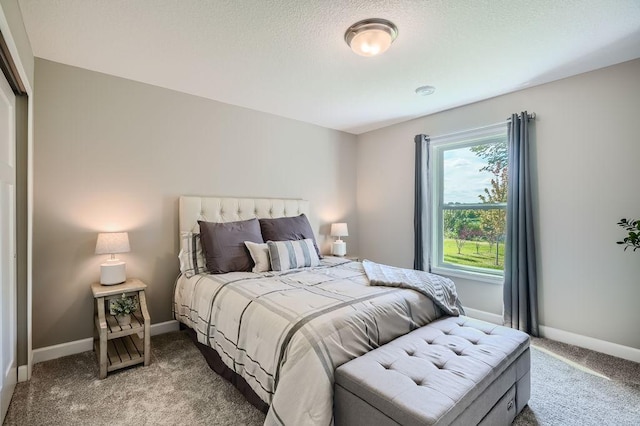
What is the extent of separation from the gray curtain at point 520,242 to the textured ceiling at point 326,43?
60 centimetres

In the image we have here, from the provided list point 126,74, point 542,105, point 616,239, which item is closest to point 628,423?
point 616,239

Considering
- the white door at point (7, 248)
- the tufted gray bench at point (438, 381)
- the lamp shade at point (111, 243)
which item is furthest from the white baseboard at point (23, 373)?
the tufted gray bench at point (438, 381)

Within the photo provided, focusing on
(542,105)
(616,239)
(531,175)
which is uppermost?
(542,105)

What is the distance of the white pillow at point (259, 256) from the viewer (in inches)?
109

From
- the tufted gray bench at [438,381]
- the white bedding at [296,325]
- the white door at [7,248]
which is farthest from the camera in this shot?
the white door at [7,248]

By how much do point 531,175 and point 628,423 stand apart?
6.61 feet

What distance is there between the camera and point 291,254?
2898 millimetres

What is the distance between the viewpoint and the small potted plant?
7.70 ft

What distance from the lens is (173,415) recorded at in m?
1.76

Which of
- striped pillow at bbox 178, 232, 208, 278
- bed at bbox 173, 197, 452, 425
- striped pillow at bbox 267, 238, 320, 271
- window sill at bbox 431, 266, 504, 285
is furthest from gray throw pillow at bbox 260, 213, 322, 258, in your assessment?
window sill at bbox 431, 266, 504, 285

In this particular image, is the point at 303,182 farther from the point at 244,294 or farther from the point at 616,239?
the point at 616,239

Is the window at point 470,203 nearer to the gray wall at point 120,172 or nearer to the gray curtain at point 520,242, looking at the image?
the gray curtain at point 520,242

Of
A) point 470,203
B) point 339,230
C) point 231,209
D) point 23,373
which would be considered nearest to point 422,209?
point 470,203

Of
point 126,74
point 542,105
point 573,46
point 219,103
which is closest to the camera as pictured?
point 573,46
